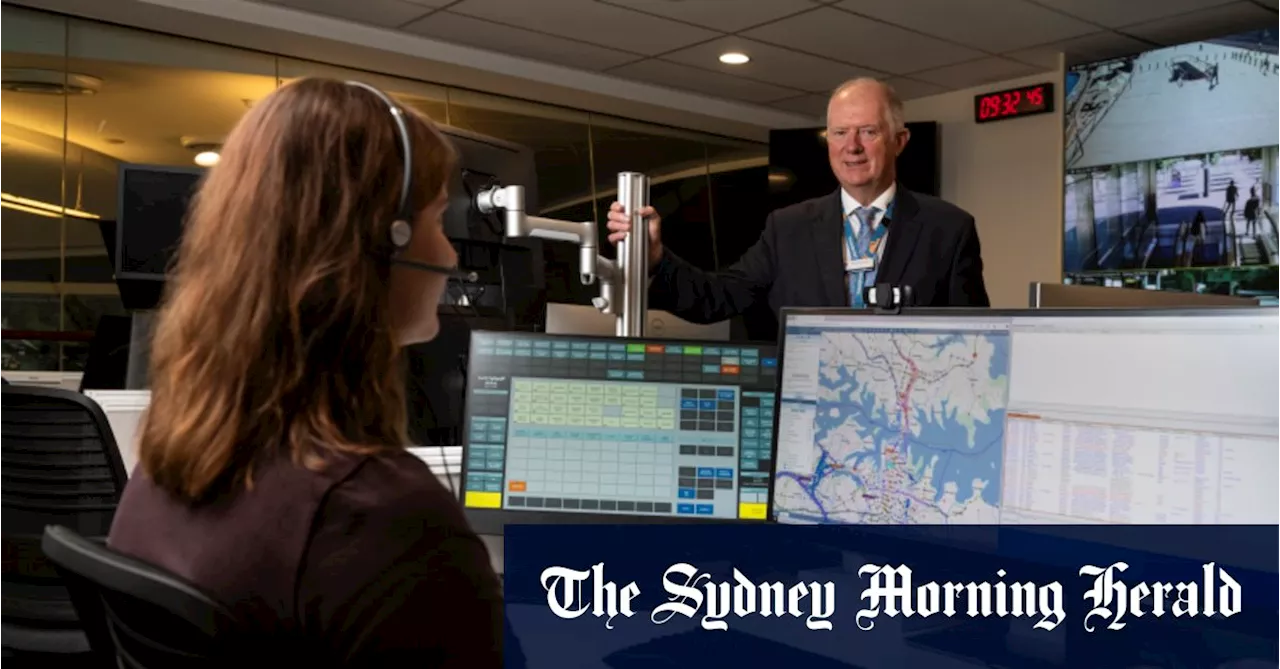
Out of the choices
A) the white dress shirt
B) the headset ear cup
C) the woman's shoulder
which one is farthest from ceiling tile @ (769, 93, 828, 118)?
the woman's shoulder

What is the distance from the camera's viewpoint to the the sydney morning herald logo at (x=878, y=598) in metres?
1.15

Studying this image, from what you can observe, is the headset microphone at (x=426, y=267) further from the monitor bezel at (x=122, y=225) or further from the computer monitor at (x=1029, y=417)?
the monitor bezel at (x=122, y=225)

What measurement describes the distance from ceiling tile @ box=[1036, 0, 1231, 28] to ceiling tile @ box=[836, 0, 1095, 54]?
0.24 feet

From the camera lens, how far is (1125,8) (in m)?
4.40

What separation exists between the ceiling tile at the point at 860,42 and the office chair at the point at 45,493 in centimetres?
341

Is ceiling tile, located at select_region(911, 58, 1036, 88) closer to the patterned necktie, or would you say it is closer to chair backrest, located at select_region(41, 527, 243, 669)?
the patterned necktie

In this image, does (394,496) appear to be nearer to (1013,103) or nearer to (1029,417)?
(1029,417)

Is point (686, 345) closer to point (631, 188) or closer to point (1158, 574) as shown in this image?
point (631, 188)

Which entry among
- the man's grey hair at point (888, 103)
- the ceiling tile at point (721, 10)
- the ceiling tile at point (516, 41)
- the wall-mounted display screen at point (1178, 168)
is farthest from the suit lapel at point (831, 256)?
the wall-mounted display screen at point (1178, 168)

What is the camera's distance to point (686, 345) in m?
1.49

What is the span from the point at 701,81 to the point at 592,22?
1238 mm

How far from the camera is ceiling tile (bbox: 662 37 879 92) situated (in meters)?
5.09

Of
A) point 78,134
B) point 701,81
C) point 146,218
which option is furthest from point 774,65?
point 146,218

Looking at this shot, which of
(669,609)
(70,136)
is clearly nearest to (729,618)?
(669,609)
